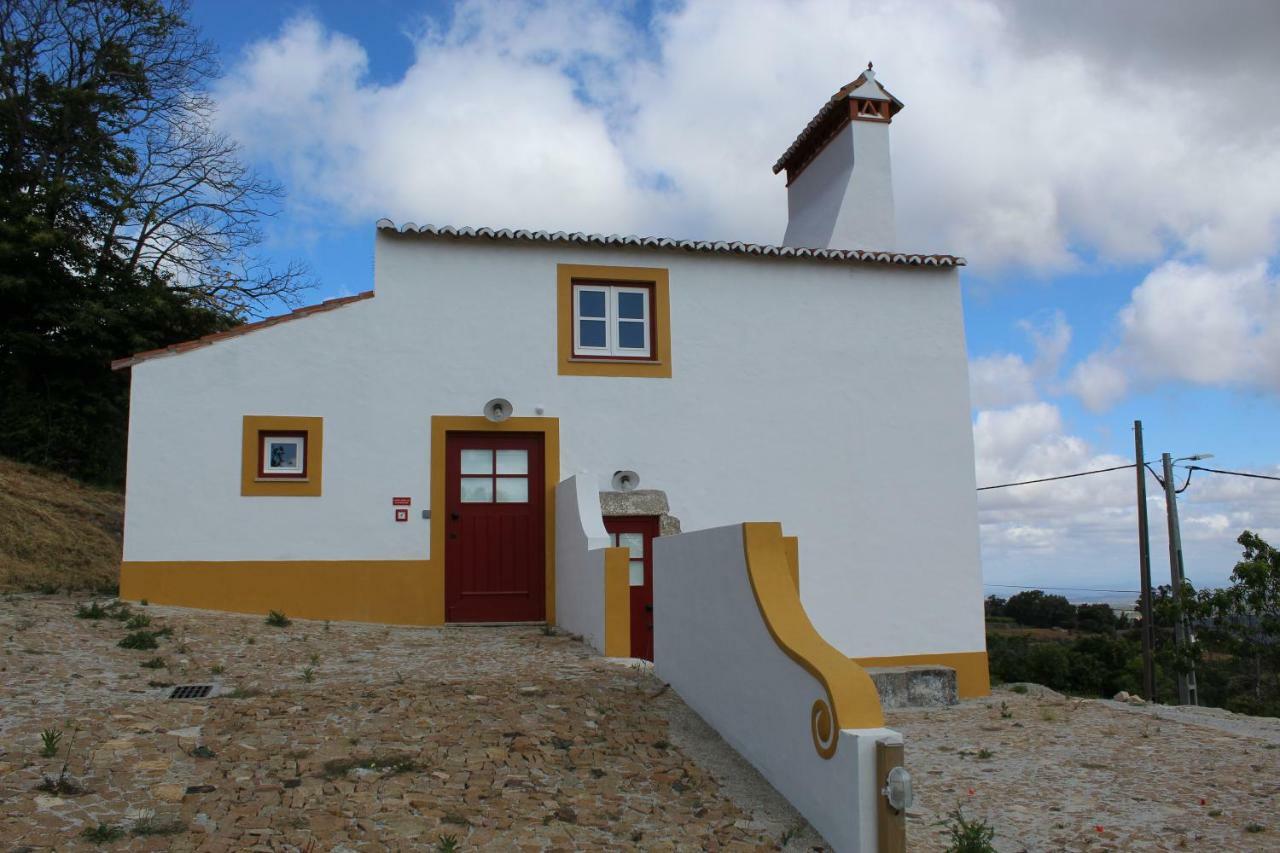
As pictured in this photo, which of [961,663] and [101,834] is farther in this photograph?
[961,663]

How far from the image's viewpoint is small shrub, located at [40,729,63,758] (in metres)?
4.89

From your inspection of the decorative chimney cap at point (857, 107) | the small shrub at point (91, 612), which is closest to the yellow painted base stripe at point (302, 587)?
the small shrub at point (91, 612)

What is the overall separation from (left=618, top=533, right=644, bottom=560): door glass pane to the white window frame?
2142 millimetres

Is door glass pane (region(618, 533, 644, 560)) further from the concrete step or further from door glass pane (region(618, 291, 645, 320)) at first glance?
the concrete step

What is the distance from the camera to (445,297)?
10.7 meters

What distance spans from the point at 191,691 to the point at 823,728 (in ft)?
14.6

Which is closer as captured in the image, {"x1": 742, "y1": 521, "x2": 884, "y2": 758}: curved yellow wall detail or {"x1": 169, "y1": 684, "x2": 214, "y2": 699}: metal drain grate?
{"x1": 742, "y1": 521, "x2": 884, "y2": 758}: curved yellow wall detail

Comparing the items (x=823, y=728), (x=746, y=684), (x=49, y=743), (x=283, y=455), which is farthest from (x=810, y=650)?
(x=283, y=455)

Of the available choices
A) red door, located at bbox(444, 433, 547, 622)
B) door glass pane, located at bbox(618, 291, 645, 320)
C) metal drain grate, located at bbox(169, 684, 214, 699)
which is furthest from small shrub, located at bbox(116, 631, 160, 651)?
door glass pane, located at bbox(618, 291, 645, 320)

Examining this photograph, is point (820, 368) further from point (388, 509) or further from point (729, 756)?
point (729, 756)

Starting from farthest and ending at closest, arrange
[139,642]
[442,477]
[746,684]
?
[442,477]
[139,642]
[746,684]

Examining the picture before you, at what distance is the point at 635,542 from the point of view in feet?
35.2

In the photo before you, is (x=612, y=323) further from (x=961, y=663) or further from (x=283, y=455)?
(x=961, y=663)

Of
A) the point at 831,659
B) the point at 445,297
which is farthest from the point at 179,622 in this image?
the point at 831,659
